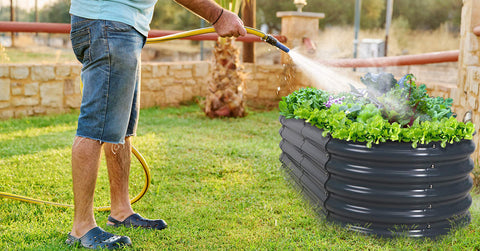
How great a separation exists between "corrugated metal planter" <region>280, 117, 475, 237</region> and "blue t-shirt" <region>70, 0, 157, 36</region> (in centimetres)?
113

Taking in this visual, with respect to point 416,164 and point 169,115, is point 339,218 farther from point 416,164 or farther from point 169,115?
point 169,115

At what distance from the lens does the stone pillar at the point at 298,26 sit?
24.2 ft

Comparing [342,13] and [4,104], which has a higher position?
[342,13]

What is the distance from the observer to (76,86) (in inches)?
250

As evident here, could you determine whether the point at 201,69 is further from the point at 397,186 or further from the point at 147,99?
the point at 397,186

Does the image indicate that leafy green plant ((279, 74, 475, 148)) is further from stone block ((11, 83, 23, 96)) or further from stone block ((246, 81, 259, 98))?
stone block ((246, 81, 259, 98))

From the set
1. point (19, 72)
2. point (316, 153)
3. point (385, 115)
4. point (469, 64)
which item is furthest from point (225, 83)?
point (385, 115)

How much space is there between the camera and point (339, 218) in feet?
7.90

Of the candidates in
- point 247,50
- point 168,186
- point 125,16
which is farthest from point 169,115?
point 125,16

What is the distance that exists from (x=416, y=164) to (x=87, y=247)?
5.30 ft

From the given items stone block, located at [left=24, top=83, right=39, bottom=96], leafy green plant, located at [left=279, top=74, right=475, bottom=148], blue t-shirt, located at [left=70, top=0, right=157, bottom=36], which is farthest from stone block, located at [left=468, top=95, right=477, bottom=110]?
stone block, located at [left=24, top=83, right=39, bottom=96]

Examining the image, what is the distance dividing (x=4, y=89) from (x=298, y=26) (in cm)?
436

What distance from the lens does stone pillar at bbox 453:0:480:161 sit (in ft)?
11.2

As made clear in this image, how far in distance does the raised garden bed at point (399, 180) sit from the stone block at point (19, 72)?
15.5 ft
